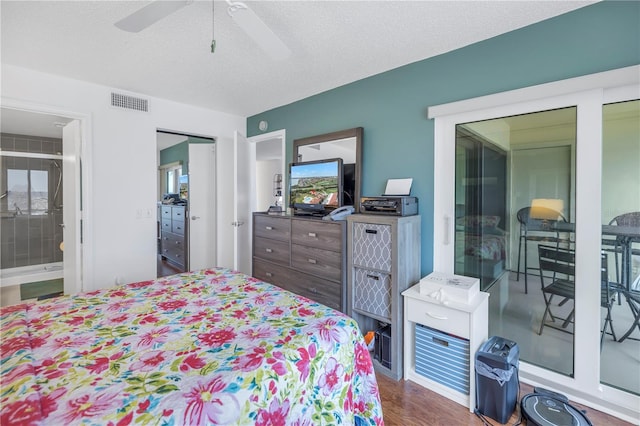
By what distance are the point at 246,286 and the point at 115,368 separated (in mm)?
895

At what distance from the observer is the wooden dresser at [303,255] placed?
246 centimetres

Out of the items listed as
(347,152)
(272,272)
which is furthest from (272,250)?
(347,152)

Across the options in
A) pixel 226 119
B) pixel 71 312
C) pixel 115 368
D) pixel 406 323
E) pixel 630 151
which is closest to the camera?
pixel 115 368

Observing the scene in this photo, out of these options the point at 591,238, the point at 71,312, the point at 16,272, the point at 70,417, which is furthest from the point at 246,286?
the point at 16,272

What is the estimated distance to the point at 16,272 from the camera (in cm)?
454

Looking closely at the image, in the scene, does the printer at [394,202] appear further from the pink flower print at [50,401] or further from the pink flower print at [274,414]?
the pink flower print at [50,401]

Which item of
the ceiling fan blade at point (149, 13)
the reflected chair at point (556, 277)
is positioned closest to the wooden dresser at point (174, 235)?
the ceiling fan blade at point (149, 13)

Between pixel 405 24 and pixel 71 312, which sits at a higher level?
pixel 405 24

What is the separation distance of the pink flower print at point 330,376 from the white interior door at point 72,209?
3.00 m

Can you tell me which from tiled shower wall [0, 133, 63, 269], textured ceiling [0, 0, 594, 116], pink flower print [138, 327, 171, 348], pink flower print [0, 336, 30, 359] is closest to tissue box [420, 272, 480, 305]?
pink flower print [138, 327, 171, 348]

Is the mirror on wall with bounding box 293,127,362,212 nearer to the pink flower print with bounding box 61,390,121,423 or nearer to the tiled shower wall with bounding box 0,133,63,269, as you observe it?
the pink flower print with bounding box 61,390,121,423

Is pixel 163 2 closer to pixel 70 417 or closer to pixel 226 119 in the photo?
pixel 70 417

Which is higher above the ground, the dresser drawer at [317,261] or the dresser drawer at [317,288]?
the dresser drawer at [317,261]

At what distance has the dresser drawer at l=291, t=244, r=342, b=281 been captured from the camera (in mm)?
2479
